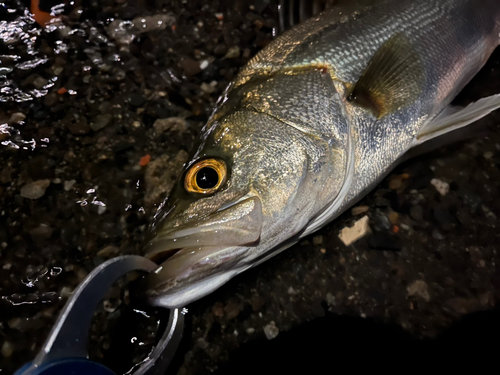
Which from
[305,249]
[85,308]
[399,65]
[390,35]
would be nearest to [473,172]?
[399,65]

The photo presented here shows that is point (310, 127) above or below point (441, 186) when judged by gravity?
above

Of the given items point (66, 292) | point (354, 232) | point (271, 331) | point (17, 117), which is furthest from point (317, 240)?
point (17, 117)

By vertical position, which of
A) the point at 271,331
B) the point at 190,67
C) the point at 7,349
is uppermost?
the point at 190,67

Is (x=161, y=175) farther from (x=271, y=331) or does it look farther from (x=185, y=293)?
(x=271, y=331)

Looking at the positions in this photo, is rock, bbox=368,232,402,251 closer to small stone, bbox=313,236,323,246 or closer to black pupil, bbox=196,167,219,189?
small stone, bbox=313,236,323,246

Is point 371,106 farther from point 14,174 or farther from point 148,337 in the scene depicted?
point 14,174

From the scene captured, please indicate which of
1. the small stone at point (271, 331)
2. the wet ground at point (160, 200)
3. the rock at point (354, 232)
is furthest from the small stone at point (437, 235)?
the small stone at point (271, 331)
